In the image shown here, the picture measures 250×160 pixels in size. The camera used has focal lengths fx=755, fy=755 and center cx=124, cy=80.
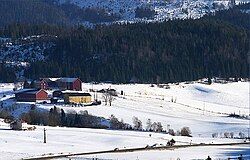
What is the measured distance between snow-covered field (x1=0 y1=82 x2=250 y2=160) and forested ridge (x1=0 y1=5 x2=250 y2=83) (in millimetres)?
9165

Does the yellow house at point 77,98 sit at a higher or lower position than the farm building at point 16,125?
higher

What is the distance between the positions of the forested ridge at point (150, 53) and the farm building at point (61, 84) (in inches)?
437

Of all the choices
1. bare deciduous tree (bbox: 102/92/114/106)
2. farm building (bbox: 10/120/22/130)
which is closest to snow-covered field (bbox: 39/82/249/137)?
bare deciduous tree (bbox: 102/92/114/106)

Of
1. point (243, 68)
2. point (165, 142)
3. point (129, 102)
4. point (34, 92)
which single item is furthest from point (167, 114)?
point (243, 68)

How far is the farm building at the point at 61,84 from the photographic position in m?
89.2

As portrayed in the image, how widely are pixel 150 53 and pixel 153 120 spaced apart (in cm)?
4796

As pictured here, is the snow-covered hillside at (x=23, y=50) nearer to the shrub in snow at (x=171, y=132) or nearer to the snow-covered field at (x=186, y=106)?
the snow-covered field at (x=186, y=106)

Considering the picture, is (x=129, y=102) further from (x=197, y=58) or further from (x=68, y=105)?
(x=197, y=58)

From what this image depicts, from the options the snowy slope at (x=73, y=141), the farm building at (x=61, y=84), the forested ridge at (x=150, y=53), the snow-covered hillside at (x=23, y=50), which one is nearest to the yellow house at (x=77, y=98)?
the farm building at (x=61, y=84)

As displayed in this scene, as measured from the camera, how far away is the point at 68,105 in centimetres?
7525

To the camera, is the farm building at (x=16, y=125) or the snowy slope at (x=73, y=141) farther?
the farm building at (x=16, y=125)

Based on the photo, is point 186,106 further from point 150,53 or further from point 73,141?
point 150,53

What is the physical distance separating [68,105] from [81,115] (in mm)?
8829

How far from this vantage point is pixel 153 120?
6856cm
